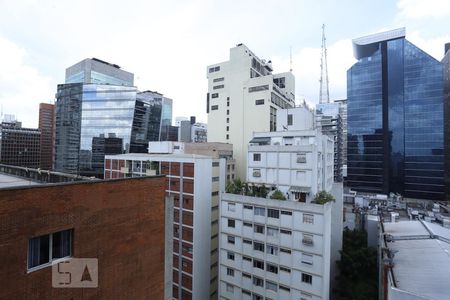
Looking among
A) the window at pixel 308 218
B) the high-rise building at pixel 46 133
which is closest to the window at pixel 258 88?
the window at pixel 308 218

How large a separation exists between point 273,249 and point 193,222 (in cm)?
1066

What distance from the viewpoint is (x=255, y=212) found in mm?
25438

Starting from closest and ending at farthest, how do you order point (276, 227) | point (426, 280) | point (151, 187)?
1. point (151, 187)
2. point (426, 280)
3. point (276, 227)

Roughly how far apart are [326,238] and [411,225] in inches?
772

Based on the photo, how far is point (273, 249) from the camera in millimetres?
24203

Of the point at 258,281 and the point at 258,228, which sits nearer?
the point at 258,281

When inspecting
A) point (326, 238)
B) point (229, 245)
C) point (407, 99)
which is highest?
point (407, 99)

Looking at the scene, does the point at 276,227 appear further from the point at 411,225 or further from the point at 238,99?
the point at 238,99

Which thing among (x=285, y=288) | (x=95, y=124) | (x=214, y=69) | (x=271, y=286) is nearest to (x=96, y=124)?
(x=95, y=124)

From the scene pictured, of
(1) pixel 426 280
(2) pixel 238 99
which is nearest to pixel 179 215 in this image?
(1) pixel 426 280

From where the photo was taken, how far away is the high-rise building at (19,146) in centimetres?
9850

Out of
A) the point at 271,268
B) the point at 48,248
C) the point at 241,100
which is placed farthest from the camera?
the point at 241,100

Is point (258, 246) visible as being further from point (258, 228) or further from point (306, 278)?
point (306, 278)

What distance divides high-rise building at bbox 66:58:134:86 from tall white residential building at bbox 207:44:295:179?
5987 centimetres
